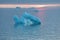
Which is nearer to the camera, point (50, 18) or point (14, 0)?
point (50, 18)

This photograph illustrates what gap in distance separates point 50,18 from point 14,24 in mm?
1552

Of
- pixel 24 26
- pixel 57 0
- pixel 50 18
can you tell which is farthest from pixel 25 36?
pixel 57 0

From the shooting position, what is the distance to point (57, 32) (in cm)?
821

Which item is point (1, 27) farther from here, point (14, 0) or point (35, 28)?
point (14, 0)

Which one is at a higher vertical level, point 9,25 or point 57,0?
point 57,0

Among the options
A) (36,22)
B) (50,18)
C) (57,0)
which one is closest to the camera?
(36,22)

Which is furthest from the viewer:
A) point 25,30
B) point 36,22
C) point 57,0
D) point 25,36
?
point 57,0

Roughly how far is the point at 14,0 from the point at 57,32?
415 inches

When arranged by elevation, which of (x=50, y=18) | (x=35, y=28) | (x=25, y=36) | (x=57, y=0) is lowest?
(x=25, y=36)

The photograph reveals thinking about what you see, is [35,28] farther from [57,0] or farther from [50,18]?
[57,0]

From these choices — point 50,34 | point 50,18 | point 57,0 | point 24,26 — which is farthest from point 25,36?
point 57,0

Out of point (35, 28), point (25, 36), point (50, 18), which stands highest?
point (50, 18)

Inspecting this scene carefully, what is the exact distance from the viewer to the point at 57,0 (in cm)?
1803

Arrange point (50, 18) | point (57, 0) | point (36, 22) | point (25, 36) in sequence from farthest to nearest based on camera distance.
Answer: point (57, 0)
point (50, 18)
point (36, 22)
point (25, 36)
